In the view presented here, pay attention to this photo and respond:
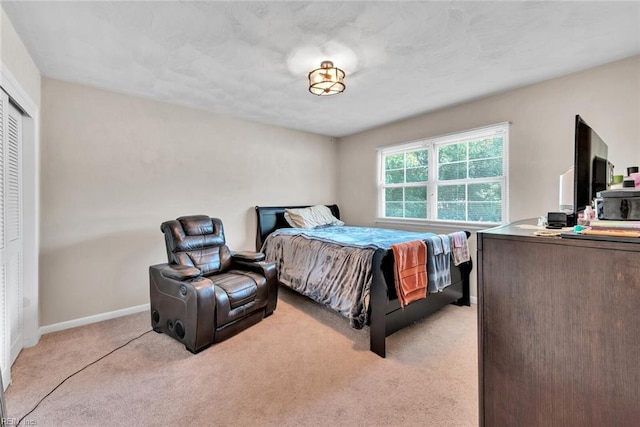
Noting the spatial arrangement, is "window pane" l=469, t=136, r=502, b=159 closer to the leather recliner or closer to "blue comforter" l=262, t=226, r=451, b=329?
"blue comforter" l=262, t=226, r=451, b=329

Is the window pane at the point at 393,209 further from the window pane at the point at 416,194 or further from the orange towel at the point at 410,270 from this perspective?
the orange towel at the point at 410,270

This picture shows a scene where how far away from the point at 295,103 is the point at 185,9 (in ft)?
5.64

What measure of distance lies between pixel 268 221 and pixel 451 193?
8.50ft

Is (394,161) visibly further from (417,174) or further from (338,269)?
(338,269)

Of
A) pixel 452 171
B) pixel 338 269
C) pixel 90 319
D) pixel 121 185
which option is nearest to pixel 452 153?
pixel 452 171

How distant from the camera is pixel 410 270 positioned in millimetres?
2340

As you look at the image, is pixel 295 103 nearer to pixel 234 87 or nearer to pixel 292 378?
pixel 234 87

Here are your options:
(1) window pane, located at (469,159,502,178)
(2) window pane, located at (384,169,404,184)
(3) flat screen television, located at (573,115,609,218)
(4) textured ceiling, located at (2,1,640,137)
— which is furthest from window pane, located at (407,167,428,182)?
(3) flat screen television, located at (573,115,609,218)

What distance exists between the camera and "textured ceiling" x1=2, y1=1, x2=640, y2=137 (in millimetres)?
1701

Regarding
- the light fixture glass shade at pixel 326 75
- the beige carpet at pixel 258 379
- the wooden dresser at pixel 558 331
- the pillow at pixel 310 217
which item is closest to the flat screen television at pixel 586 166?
the wooden dresser at pixel 558 331

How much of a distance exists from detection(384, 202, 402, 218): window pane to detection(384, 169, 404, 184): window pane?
35 centimetres

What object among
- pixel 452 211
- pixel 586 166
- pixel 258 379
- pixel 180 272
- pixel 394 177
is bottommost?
pixel 258 379

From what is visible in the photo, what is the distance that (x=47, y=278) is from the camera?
2582 millimetres

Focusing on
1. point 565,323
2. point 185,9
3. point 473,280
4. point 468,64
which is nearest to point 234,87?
point 185,9
